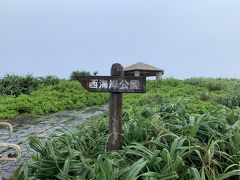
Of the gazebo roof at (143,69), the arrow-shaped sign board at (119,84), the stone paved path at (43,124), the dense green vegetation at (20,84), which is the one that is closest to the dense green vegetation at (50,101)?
the stone paved path at (43,124)

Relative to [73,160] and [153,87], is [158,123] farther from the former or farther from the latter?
[153,87]

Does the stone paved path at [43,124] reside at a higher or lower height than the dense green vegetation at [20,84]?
lower

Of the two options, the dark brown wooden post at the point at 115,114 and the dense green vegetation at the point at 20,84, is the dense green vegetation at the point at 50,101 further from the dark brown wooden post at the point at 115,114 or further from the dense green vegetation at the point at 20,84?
the dark brown wooden post at the point at 115,114

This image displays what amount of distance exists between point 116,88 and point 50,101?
733cm

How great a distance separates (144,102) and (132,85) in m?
5.84

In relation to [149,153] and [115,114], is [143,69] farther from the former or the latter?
[149,153]

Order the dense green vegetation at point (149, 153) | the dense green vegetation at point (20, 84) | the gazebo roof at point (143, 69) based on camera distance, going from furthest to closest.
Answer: the gazebo roof at point (143, 69), the dense green vegetation at point (20, 84), the dense green vegetation at point (149, 153)

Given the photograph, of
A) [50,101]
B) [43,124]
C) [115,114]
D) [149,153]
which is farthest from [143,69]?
[149,153]

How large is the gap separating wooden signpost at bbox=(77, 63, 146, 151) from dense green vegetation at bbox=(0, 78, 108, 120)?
563 cm

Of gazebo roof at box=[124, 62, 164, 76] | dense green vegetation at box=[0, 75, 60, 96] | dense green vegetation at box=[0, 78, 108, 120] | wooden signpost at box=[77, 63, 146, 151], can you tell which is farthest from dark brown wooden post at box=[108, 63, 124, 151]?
gazebo roof at box=[124, 62, 164, 76]

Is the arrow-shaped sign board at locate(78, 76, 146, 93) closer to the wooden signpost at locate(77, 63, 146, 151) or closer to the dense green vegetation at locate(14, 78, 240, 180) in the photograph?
the wooden signpost at locate(77, 63, 146, 151)

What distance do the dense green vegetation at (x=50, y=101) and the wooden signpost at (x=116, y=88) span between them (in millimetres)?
5634

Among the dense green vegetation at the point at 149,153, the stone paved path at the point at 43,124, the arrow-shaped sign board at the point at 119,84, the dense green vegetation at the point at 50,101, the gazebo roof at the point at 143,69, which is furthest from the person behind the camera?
the gazebo roof at the point at 143,69

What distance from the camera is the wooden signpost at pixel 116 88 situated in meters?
3.59
